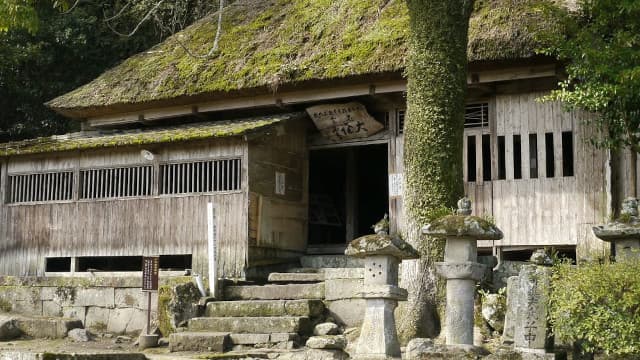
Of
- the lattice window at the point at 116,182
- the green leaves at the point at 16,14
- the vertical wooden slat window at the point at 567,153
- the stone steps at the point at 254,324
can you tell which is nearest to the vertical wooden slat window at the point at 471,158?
the vertical wooden slat window at the point at 567,153

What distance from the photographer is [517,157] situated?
51.3 feet

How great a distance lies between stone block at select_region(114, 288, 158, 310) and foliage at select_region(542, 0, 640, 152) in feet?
25.2

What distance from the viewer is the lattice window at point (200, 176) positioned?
53.7 feet

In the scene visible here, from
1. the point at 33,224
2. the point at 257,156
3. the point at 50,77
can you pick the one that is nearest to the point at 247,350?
the point at 257,156

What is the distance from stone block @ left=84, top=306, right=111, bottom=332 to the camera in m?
16.0

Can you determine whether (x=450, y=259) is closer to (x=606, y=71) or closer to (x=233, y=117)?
(x=606, y=71)

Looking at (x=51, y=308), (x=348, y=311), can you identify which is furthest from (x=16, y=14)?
(x=348, y=311)

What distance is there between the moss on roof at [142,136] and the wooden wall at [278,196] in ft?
1.43

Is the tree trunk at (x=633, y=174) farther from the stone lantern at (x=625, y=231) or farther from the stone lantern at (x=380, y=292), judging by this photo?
the stone lantern at (x=380, y=292)

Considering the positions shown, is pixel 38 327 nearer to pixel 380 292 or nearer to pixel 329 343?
pixel 329 343

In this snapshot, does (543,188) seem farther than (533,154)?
No

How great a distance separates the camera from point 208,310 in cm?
1449

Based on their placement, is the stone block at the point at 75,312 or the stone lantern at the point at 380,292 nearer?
the stone lantern at the point at 380,292

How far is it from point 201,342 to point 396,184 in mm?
5097
